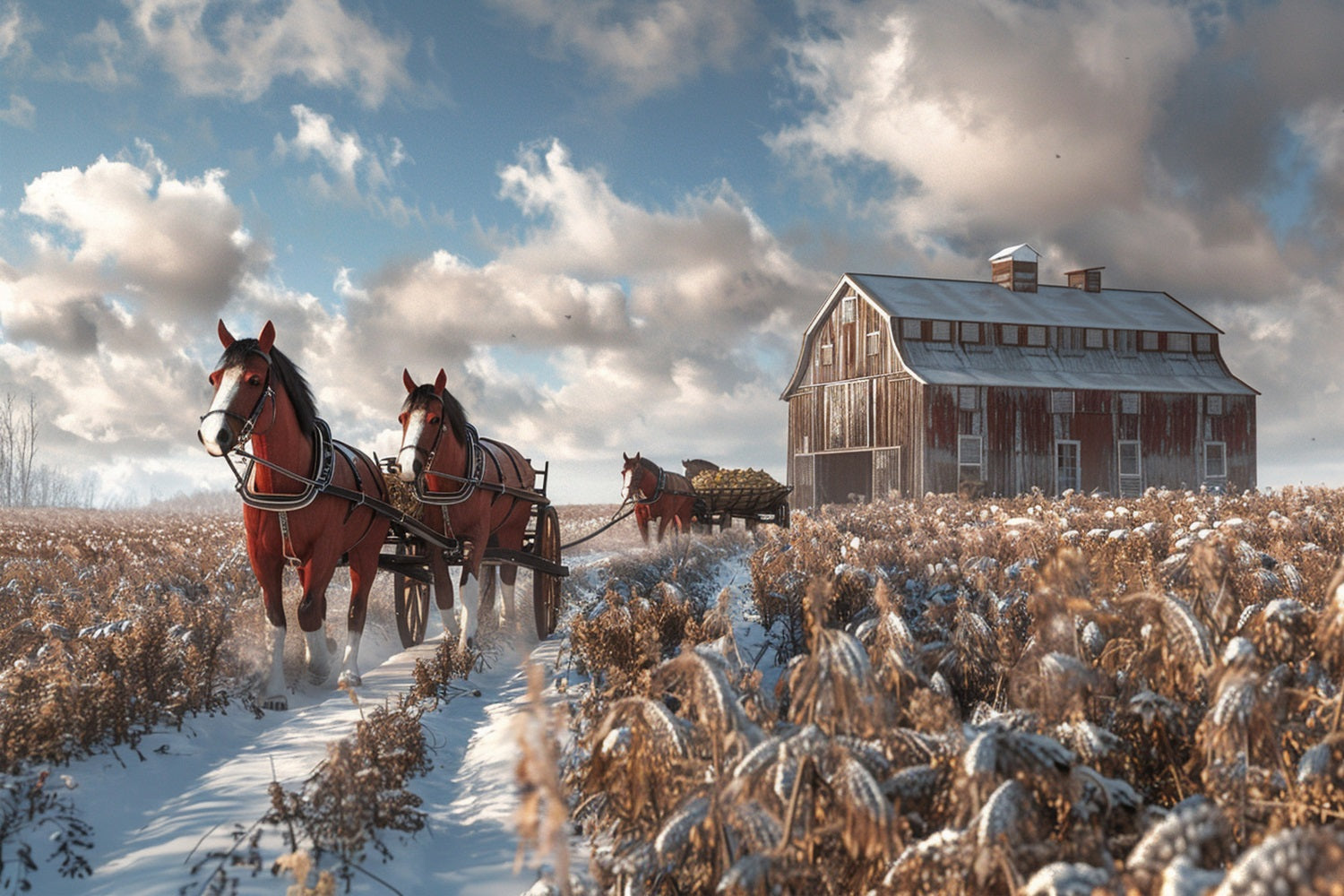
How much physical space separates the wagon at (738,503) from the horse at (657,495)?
0.79ft

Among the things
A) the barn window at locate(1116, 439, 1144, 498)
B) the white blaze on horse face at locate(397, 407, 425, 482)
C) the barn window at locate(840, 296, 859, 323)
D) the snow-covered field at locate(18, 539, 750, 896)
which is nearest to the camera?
the snow-covered field at locate(18, 539, 750, 896)

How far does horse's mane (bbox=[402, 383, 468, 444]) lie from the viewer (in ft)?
24.7

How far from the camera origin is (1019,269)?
108ft

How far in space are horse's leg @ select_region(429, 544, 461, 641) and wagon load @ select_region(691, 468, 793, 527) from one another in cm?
956

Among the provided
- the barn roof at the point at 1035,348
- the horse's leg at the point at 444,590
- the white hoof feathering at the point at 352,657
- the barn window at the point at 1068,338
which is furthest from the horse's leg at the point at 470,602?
the barn window at the point at 1068,338

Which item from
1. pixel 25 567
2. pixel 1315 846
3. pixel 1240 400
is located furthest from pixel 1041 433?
pixel 1315 846

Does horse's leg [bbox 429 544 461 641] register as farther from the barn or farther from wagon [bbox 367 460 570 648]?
the barn

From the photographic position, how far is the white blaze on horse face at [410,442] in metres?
7.20

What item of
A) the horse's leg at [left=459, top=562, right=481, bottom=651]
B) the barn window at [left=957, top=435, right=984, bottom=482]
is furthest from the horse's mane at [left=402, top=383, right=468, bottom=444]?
the barn window at [left=957, top=435, right=984, bottom=482]

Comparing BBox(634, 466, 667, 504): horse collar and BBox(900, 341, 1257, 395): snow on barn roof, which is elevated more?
BBox(900, 341, 1257, 395): snow on barn roof

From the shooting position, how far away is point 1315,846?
169cm

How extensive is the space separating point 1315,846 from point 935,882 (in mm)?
1046

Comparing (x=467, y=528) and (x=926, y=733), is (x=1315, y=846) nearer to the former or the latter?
(x=926, y=733)

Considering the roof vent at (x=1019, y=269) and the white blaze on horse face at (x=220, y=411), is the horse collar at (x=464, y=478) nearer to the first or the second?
the white blaze on horse face at (x=220, y=411)
